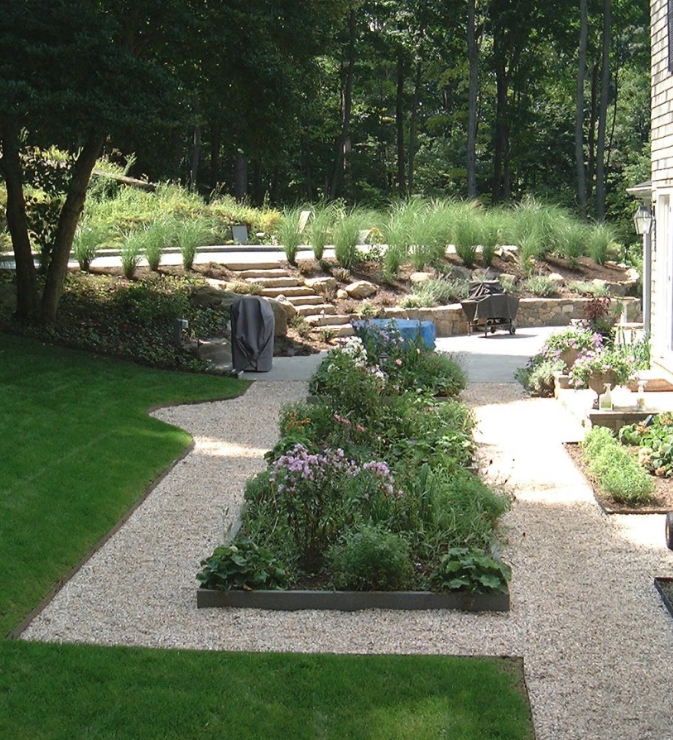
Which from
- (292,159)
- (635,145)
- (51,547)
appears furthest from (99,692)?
(635,145)

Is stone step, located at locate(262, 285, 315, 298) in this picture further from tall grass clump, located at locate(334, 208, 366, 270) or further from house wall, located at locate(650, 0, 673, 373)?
house wall, located at locate(650, 0, 673, 373)

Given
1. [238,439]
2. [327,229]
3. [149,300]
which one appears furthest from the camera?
[327,229]

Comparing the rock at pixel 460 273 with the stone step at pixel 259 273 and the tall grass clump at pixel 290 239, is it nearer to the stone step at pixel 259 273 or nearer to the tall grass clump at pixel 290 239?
the tall grass clump at pixel 290 239

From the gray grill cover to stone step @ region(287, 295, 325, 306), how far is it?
131 inches

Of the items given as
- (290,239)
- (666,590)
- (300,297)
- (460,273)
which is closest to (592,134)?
(460,273)

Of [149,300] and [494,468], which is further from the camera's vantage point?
[149,300]

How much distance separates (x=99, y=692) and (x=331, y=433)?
4338 mm

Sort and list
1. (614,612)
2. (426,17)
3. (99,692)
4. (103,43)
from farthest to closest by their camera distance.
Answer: (426,17) < (103,43) < (614,612) < (99,692)

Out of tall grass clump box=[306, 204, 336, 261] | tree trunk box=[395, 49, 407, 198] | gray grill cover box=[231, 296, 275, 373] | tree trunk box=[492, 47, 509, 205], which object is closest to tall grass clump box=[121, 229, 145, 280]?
tall grass clump box=[306, 204, 336, 261]

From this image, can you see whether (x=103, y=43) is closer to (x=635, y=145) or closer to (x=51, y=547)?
(x=51, y=547)

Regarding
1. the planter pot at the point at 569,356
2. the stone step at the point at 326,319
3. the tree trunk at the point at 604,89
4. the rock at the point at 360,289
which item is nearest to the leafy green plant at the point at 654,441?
the planter pot at the point at 569,356

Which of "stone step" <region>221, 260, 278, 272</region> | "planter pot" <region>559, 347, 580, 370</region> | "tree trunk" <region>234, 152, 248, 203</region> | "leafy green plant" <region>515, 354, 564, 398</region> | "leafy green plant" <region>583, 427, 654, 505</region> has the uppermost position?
"tree trunk" <region>234, 152, 248, 203</region>

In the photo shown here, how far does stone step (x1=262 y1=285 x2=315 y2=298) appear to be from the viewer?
1773 cm

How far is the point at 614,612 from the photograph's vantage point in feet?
18.6
